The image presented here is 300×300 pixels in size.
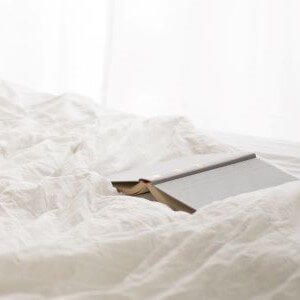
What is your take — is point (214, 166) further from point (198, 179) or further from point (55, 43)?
point (55, 43)

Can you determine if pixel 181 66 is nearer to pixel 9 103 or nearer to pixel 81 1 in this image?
pixel 81 1

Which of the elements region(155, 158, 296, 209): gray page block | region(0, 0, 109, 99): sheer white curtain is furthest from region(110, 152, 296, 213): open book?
region(0, 0, 109, 99): sheer white curtain

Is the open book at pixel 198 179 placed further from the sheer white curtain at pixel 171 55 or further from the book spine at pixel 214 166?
the sheer white curtain at pixel 171 55

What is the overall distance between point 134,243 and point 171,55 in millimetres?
1869

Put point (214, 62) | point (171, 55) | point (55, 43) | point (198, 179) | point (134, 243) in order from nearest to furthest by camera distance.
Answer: point (134, 243) → point (198, 179) → point (214, 62) → point (171, 55) → point (55, 43)

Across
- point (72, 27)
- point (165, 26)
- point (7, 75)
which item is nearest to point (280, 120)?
point (165, 26)

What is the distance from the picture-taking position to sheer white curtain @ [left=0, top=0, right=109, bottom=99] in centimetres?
269

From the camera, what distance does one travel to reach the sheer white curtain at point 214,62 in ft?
7.01

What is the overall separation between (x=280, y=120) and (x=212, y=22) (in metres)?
0.53

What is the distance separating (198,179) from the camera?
933 mm

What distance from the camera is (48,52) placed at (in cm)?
279

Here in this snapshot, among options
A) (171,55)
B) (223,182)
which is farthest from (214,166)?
(171,55)

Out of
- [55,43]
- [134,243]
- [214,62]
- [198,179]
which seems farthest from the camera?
[55,43]

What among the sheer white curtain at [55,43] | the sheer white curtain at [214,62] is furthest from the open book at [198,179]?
the sheer white curtain at [55,43]
